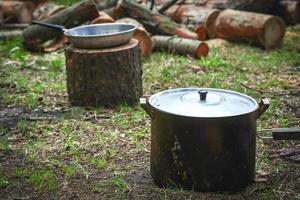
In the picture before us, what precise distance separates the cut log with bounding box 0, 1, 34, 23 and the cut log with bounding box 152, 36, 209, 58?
3.49m

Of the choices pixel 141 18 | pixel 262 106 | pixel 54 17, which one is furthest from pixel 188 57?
pixel 262 106

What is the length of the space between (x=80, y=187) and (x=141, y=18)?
4.44 metres

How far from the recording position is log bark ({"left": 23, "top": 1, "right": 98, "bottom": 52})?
22.3 ft

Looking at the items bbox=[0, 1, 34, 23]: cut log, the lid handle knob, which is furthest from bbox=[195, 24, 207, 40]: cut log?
the lid handle knob

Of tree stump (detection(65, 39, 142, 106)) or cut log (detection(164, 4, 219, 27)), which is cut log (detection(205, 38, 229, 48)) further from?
tree stump (detection(65, 39, 142, 106))

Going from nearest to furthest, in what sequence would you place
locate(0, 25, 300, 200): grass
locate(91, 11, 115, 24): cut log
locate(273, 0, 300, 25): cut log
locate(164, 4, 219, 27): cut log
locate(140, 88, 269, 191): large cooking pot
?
locate(140, 88, 269, 191): large cooking pot < locate(0, 25, 300, 200): grass < locate(91, 11, 115, 24): cut log < locate(164, 4, 219, 27): cut log < locate(273, 0, 300, 25): cut log

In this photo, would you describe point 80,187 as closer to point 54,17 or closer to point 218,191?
point 218,191

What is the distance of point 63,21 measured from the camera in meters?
6.83

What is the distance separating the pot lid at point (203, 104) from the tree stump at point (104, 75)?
1.53 metres

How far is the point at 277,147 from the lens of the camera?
3758 millimetres

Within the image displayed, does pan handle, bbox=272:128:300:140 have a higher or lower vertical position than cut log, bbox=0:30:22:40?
higher

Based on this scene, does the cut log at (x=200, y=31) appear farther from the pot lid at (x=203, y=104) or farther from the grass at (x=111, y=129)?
the pot lid at (x=203, y=104)

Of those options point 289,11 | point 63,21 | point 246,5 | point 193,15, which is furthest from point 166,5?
point 289,11

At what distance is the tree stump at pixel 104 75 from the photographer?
15.0 feet
